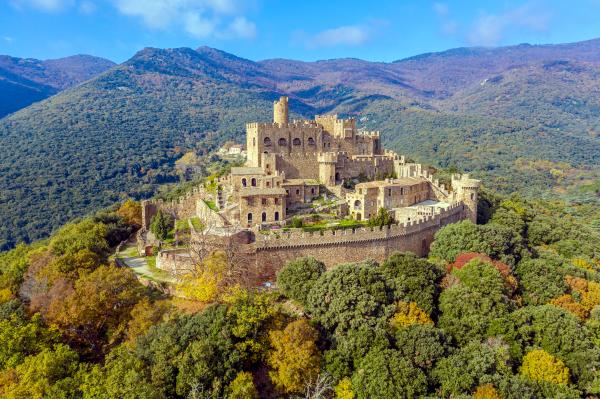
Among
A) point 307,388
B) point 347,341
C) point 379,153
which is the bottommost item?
point 307,388

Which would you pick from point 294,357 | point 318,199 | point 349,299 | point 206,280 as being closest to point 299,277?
point 349,299

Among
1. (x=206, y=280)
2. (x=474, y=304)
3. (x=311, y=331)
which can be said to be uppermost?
(x=206, y=280)

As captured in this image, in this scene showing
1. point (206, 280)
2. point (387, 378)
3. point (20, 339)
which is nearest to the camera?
point (387, 378)

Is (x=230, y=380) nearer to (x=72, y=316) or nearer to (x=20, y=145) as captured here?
(x=72, y=316)

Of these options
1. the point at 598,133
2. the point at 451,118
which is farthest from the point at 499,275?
the point at 598,133

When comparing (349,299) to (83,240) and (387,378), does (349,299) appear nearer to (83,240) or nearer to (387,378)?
(387,378)

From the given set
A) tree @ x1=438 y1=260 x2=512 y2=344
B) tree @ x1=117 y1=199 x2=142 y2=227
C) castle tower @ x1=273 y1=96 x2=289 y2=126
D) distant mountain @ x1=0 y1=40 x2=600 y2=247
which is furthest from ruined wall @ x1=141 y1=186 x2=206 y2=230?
distant mountain @ x1=0 y1=40 x2=600 y2=247
